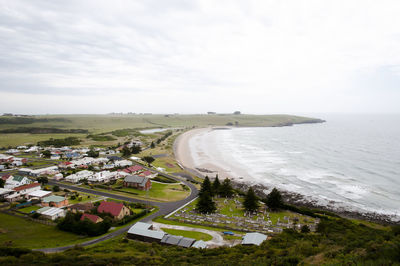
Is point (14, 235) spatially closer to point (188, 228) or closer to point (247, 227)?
point (188, 228)

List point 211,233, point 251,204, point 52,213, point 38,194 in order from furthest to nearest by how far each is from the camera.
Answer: point 38,194, point 251,204, point 52,213, point 211,233

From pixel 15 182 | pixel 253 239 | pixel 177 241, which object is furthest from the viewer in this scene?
pixel 15 182

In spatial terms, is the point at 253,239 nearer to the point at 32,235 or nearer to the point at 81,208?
the point at 81,208

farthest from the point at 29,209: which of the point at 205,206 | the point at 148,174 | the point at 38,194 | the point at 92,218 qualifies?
the point at 205,206

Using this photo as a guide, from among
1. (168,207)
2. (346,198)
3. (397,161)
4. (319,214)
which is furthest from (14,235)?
(397,161)

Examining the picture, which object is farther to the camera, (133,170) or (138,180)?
(133,170)

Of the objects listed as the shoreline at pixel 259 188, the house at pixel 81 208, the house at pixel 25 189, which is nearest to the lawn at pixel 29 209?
the house at pixel 25 189
